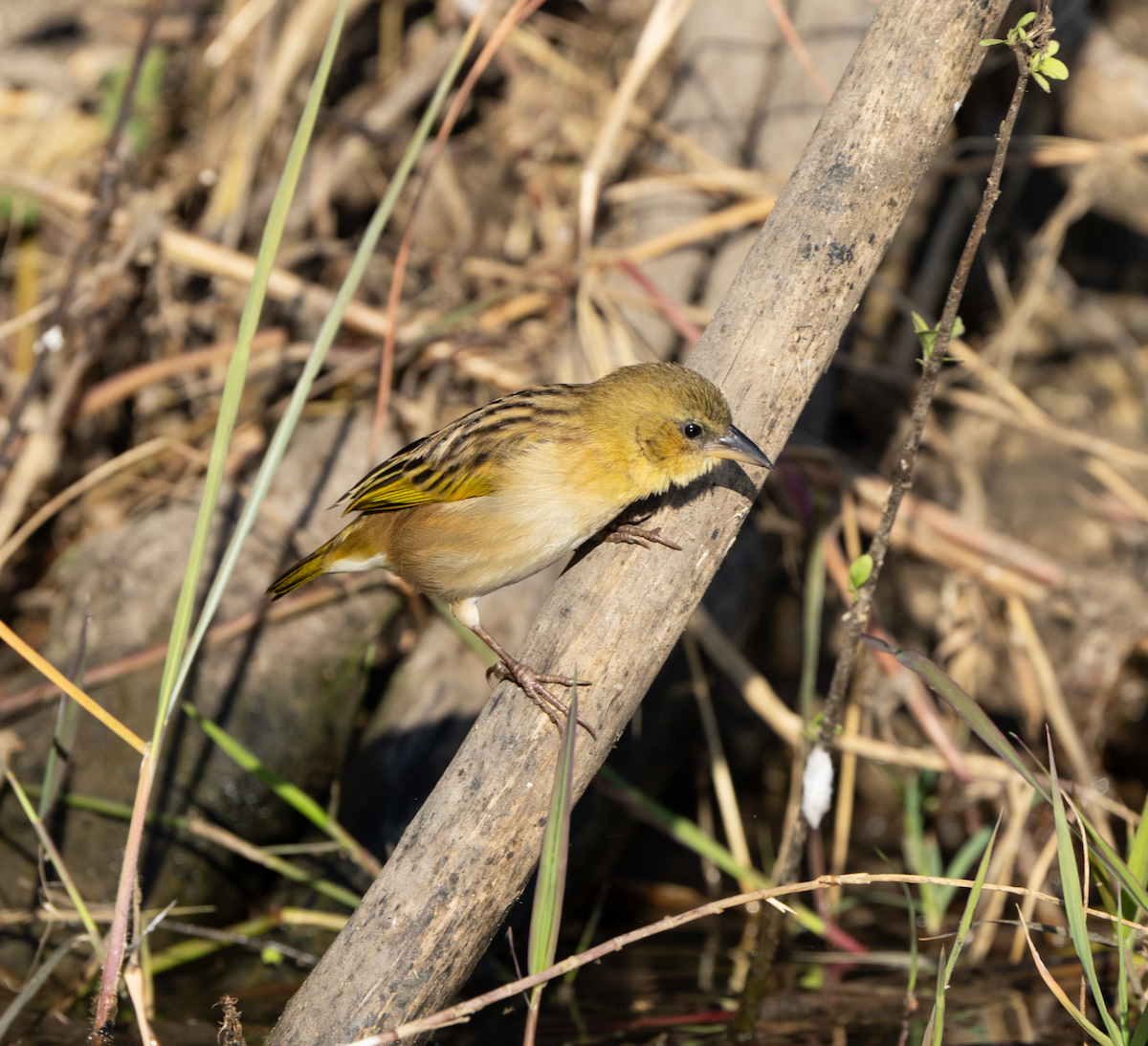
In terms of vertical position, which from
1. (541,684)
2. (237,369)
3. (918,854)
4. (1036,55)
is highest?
(1036,55)

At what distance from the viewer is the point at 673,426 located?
9.32 ft

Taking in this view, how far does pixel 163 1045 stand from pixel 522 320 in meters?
3.53

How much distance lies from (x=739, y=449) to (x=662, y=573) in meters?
0.38

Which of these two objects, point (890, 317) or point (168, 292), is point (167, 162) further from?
point (890, 317)

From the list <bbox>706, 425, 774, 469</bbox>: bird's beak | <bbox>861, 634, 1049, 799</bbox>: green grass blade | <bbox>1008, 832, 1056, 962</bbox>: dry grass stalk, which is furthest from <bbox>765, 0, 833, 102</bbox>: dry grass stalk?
<bbox>1008, 832, 1056, 962</bbox>: dry grass stalk

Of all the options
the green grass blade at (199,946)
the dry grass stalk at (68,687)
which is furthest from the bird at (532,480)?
the green grass blade at (199,946)

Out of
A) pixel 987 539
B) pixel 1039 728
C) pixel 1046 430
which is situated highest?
pixel 1046 430

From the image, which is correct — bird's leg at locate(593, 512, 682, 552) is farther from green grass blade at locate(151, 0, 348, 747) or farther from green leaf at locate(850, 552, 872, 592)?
green grass blade at locate(151, 0, 348, 747)

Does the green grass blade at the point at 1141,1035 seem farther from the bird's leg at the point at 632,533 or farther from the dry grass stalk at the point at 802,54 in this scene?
the dry grass stalk at the point at 802,54

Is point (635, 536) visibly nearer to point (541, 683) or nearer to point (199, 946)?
point (541, 683)

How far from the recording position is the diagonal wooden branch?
7.64 feet

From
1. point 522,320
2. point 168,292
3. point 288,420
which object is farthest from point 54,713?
point 522,320

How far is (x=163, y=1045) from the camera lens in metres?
3.30

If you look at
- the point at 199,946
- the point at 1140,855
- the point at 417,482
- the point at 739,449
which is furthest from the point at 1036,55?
the point at 199,946
